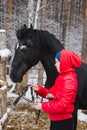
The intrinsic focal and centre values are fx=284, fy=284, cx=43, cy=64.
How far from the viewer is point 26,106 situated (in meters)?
8.28

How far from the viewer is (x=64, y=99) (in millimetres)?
2506

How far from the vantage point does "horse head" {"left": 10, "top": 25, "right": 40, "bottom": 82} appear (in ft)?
11.4

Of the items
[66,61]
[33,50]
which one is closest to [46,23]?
[33,50]

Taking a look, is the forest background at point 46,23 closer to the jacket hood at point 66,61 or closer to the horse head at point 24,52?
the horse head at point 24,52

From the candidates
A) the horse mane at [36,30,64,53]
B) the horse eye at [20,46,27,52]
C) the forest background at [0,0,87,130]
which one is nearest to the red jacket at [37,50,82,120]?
the horse mane at [36,30,64,53]

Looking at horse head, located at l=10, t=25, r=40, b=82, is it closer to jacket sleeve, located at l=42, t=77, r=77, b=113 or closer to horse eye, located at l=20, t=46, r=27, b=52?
horse eye, located at l=20, t=46, r=27, b=52

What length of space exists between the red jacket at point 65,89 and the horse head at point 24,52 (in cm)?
95

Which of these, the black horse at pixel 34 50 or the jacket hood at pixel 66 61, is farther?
the black horse at pixel 34 50

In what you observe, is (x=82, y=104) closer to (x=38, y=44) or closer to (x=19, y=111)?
(x=38, y=44)

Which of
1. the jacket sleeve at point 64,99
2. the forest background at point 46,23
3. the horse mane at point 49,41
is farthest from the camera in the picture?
the forest background at point 46,23

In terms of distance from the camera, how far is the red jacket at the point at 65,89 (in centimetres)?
252

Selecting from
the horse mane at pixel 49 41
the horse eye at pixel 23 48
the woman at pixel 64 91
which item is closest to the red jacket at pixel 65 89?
the woman at pixel 64 91

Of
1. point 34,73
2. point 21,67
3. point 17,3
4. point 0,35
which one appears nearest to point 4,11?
point 17,3

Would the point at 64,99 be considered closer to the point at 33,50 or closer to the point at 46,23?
the point at 33,50
